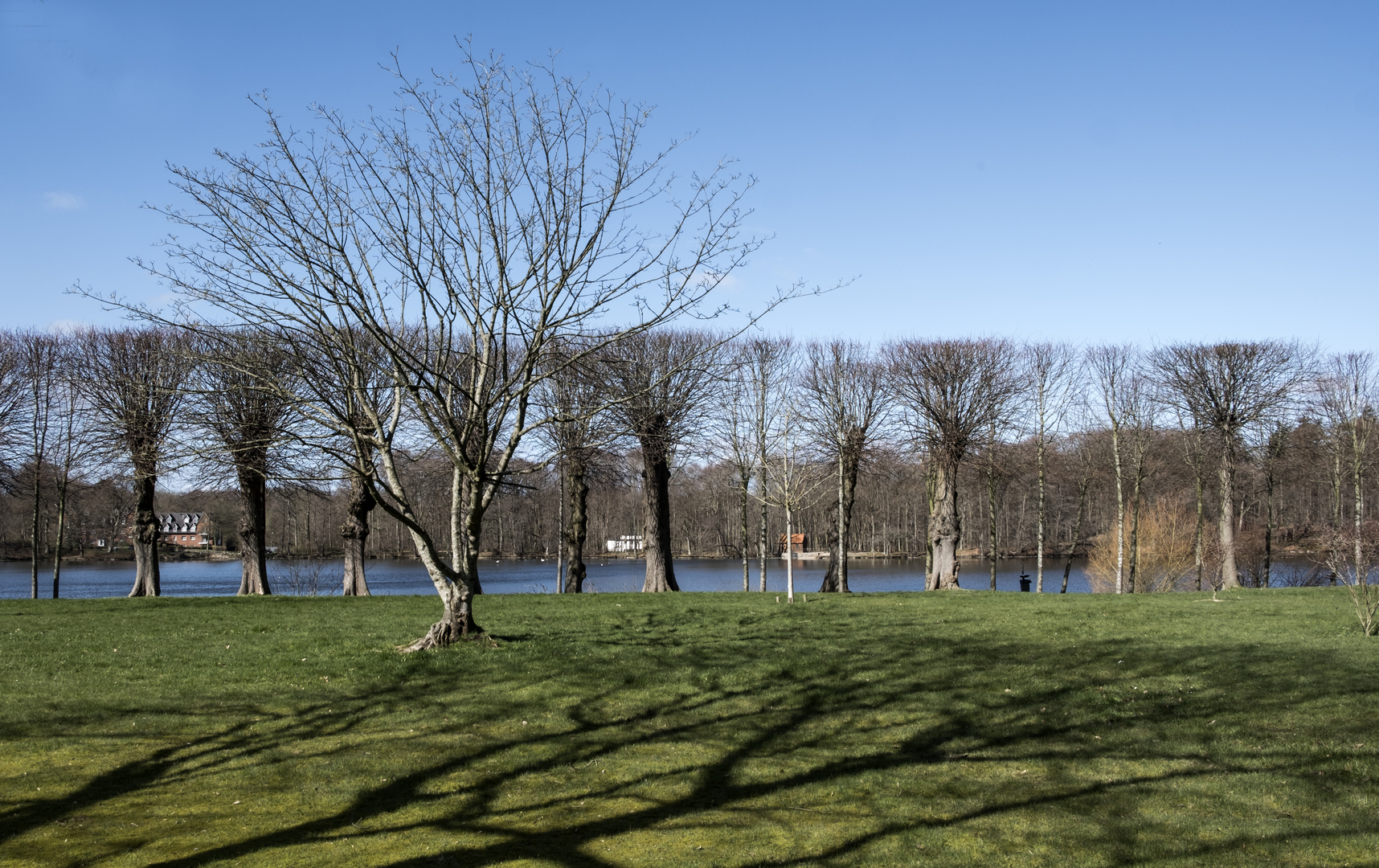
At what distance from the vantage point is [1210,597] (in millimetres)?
21625

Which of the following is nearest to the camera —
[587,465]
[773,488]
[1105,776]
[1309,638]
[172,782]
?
[172,782]

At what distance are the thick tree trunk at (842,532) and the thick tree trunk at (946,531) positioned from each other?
8.61 ft

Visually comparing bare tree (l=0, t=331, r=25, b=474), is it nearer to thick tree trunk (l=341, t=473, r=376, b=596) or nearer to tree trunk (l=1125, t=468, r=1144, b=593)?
thick tree trunk (l=341, t=473, r=376, b=596)

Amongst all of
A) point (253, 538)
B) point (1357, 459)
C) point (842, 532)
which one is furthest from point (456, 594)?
point (1357, 459)

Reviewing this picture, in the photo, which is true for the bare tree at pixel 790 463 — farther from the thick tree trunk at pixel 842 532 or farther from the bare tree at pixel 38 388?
the bare tree at pixel 38 388

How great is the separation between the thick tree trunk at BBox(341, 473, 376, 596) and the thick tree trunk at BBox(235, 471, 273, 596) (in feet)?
7.25

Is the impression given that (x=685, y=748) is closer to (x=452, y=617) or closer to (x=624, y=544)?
(x=452, y=617)

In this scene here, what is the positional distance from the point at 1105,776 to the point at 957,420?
2165cm

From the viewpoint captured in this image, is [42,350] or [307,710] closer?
[307,710]

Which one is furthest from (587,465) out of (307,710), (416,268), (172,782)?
(172,782)

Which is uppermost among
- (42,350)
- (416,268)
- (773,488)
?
(42,350)

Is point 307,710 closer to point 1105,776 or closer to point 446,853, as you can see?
point 446,853

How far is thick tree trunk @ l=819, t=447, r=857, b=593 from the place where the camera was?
26281mm

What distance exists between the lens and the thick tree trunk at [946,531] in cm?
2752
